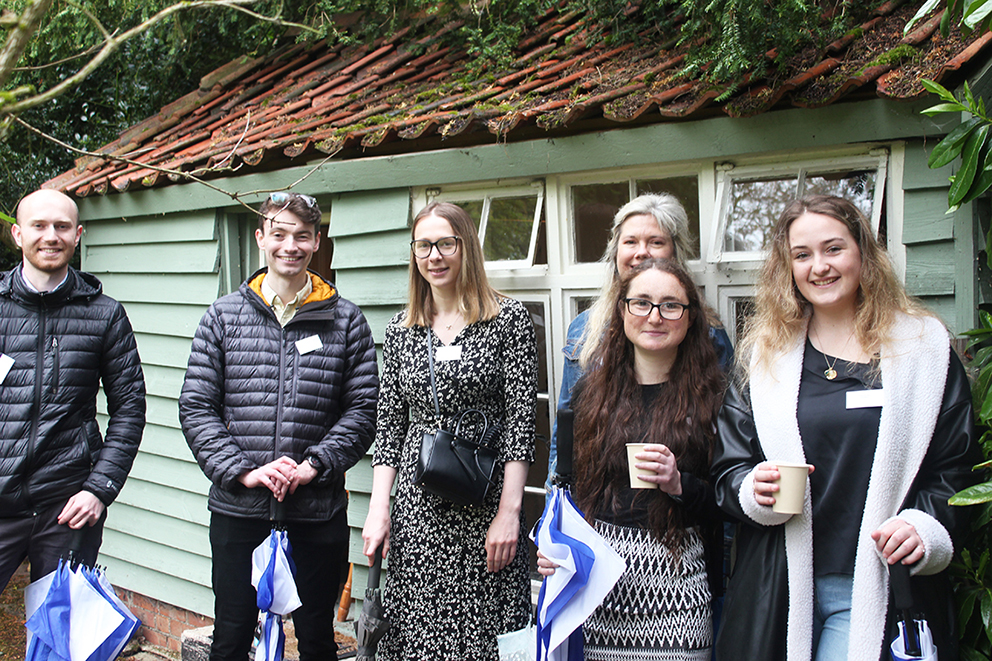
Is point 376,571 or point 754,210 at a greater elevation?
point 754,210

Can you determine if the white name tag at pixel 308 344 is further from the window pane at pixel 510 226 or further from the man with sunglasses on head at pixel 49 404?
the window pane at pixel 510 226

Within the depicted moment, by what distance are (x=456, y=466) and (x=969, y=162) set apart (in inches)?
68.8

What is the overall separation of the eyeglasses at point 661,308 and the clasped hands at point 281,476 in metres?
1.38

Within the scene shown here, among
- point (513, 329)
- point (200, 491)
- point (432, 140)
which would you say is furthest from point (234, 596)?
point (432, 140)

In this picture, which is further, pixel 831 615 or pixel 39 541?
pixel 39 541

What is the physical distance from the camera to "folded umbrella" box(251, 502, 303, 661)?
2.77 m

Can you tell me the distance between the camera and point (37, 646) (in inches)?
110

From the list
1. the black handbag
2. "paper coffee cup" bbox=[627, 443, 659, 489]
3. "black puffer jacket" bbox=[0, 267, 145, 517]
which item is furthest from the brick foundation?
"paper coffee cup" bbox=[627, 443, 659, 489]

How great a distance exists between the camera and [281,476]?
9.37 ft

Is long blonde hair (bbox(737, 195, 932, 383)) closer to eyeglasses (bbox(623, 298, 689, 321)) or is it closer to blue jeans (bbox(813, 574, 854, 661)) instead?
eyeglasses (bbox(623, 298, 689, 321))

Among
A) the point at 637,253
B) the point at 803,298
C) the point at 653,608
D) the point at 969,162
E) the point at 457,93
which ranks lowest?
the point at 653,608

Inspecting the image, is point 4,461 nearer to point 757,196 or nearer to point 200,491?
point 200,491

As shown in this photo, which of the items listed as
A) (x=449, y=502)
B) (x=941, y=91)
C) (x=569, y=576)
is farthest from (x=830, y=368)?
(x=449, y=502)

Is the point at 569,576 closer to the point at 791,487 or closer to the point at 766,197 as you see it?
the point at 791,487
